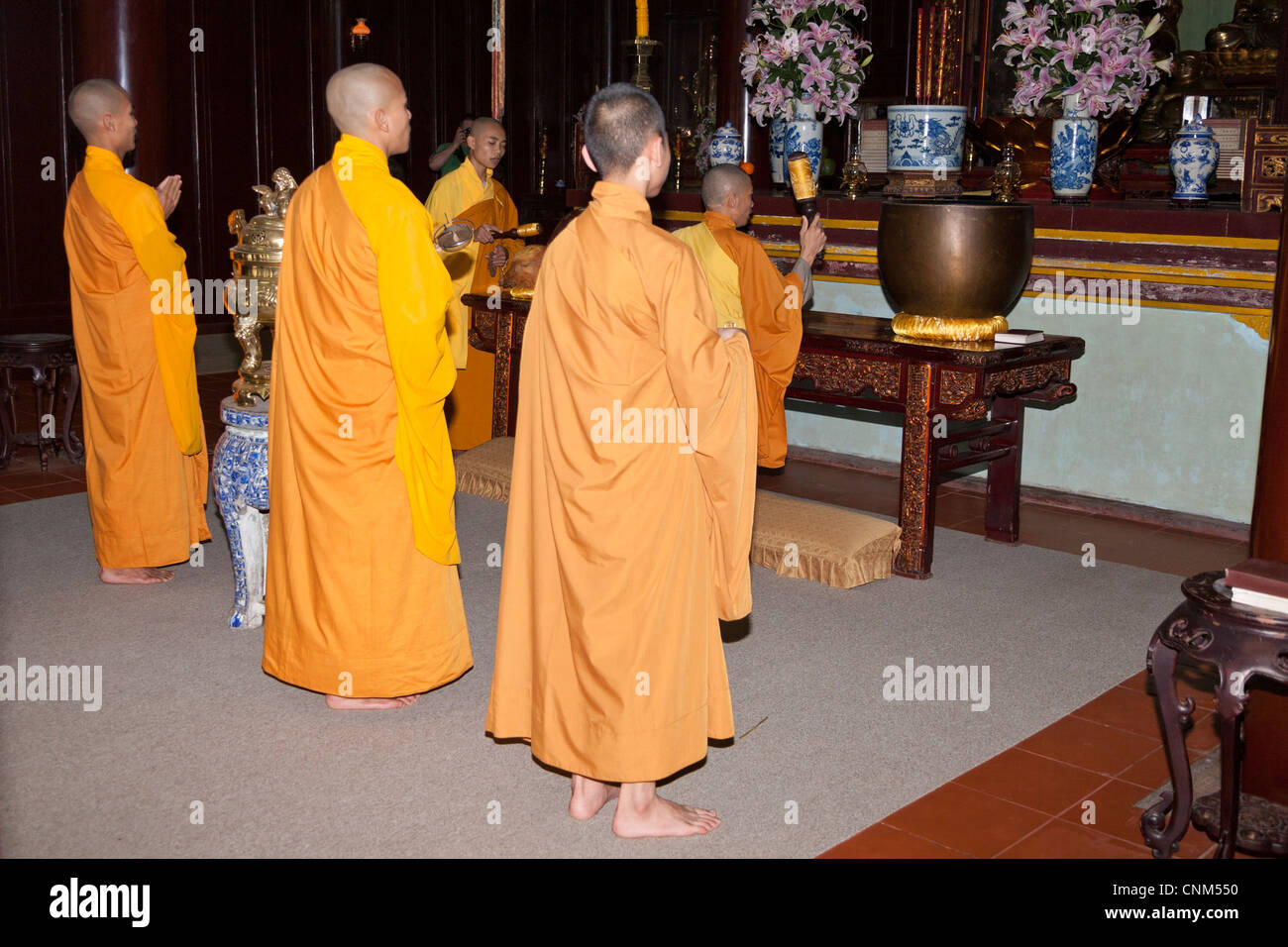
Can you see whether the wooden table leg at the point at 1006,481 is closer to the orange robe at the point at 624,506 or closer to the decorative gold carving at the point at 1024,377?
the decorative gold carving at the point at 1024,377

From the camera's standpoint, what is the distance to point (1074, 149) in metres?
6.02

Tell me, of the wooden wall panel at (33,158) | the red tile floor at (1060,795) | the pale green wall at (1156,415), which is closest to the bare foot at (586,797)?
the red tile floor at (1060,795)

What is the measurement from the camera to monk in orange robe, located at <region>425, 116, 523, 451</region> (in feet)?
21.4

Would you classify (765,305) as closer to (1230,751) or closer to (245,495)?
(245,495)

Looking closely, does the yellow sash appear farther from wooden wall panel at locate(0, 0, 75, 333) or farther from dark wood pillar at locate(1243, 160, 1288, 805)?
wooden wall panel at locate(0, 0, 75, 333)

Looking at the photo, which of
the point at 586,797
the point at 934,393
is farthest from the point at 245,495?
the point at 934,393

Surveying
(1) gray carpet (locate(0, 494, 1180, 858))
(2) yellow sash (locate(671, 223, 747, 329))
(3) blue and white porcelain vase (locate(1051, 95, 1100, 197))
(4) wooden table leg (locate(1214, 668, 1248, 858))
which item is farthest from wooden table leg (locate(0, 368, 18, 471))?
(4) wooden table leg (locate(1214, 668, 1248, 858))

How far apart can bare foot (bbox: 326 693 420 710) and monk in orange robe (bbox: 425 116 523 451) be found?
9.02ft

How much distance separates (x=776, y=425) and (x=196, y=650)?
2.38 meters

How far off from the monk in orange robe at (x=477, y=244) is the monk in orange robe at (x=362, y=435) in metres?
2.72

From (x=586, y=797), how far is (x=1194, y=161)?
4.52 m

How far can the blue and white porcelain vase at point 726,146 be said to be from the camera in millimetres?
7418

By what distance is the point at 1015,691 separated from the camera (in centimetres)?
387

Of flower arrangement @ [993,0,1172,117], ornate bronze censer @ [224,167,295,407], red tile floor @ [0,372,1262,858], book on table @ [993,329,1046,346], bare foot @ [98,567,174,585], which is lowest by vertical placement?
red tile floor @ [0,372,1262,858]
